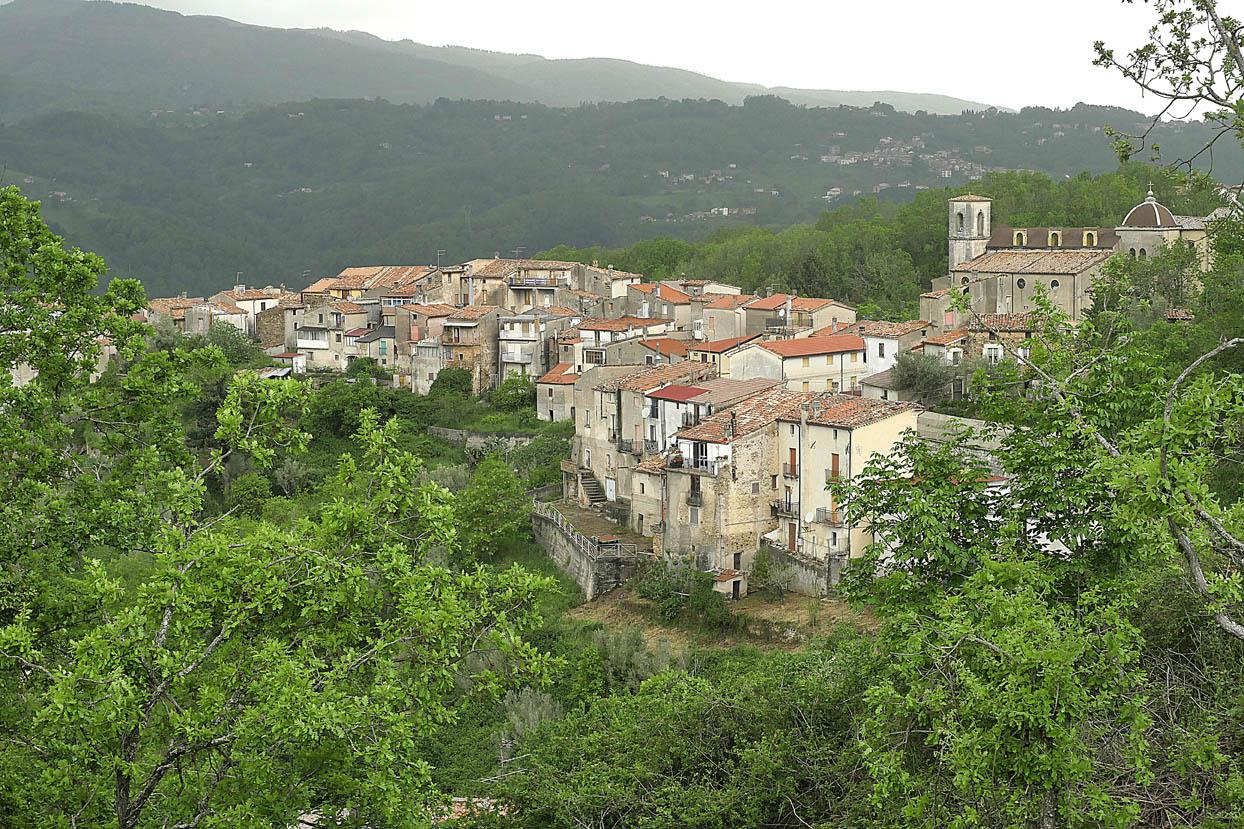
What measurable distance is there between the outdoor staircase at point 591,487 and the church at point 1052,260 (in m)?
13.0

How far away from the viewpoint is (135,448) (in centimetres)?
1138

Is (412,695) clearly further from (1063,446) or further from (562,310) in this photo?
(562,310)

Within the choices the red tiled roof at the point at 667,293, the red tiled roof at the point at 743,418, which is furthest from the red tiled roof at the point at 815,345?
the red tiled roof at the point at 667,293

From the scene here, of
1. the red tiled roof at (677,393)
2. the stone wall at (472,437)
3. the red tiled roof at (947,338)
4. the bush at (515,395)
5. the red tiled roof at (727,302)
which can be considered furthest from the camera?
the red tiled roof at (727,302)

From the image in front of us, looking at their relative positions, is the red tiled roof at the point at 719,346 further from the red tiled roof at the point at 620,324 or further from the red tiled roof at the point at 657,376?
the red tiled roof at the point at 620,324

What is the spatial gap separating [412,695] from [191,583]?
1.71 metres

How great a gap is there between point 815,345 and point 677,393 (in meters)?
7.61

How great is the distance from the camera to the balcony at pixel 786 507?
105 feet

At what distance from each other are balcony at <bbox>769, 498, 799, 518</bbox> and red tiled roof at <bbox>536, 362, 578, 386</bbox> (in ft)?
48.7

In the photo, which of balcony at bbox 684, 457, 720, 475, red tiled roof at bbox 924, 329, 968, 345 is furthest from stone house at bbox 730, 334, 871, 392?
balcony at bbox 684, 457, 720, 475

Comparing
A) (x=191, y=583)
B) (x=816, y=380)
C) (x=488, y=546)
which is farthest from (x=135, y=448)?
(x=816, y=380)

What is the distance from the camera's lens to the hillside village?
104 ft

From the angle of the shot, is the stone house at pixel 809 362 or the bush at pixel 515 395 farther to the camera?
the bush at pixel 515 395

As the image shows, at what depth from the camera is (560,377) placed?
46.9 metres
